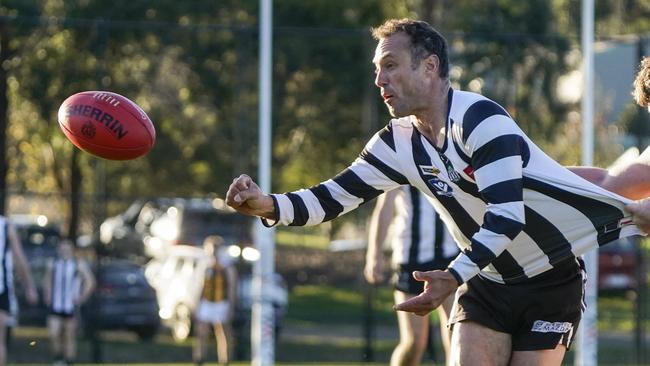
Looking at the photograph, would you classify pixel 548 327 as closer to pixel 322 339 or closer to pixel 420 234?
pixel 420 234

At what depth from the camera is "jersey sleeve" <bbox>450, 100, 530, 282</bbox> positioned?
447 cm

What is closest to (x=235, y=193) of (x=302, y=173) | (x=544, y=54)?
(x=544, y=54)

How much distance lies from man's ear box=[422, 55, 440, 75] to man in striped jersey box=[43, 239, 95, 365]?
30.0 ft

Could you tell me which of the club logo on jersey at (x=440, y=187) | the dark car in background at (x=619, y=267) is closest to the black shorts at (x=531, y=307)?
the club logo on jersey at (x=440, y=187)

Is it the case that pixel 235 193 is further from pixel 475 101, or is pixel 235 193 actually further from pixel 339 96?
pixel 339 96

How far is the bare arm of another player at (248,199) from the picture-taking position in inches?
193

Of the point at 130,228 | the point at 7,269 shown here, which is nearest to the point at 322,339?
the point at 130,228

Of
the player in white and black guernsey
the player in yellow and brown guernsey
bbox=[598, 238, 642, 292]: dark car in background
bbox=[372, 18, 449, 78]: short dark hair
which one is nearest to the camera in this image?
bbox=[372, 18, 449, 78]: short dark hair

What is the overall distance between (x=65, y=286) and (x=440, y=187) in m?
9.47

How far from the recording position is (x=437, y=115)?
4.89 metres

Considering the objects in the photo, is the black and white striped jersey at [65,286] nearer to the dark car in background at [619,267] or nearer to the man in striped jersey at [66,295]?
the man in striped jersey at [66,295]

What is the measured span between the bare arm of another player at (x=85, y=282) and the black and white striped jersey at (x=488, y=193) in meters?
8.75

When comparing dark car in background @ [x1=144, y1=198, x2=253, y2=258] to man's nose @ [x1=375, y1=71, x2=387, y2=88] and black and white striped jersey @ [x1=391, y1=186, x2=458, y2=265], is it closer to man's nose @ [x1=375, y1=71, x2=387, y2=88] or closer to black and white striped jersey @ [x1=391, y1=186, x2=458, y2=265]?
black and white striped jersey @ [x1=391, y1=186, x2=458, y2=265]

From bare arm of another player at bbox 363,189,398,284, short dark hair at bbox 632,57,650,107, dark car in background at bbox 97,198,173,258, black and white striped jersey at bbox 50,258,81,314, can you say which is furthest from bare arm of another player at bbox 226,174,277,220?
black and white striped jersey at bbox 50,258,81,314
